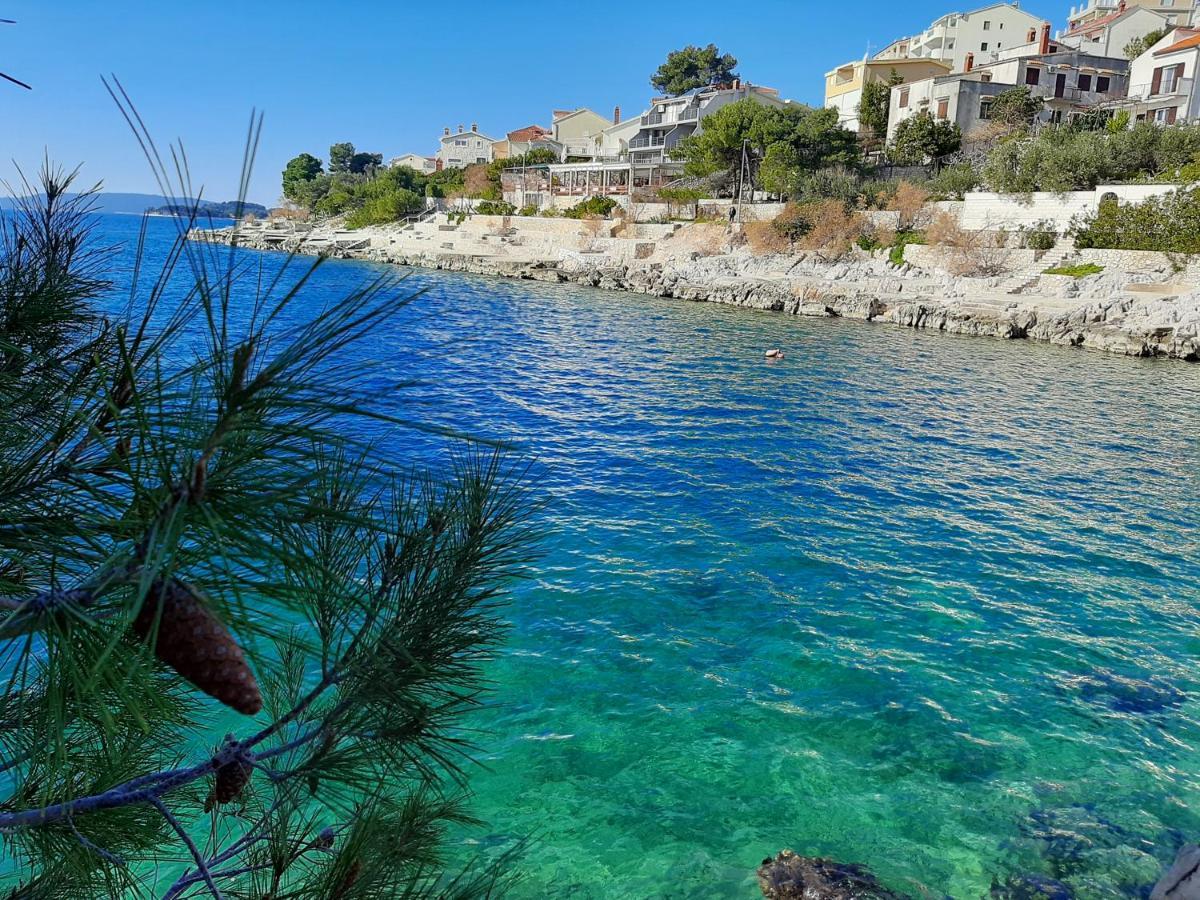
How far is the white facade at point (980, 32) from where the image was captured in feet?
207

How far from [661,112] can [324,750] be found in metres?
76.0

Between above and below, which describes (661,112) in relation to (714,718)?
above

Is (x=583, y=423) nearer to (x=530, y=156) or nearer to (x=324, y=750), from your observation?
(x=324, y=750)

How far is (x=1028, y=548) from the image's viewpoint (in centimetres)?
1148

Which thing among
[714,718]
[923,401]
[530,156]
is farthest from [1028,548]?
[530,156]

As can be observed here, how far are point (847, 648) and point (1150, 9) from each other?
70760 mm

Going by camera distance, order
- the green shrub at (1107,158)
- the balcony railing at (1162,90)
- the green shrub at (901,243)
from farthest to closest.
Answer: the balcony railing at (1162,90), the green shrub at (901,243), the green shrub at (1107,158)

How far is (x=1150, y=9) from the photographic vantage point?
58938 mm

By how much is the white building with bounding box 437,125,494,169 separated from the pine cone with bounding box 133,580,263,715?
110937mm

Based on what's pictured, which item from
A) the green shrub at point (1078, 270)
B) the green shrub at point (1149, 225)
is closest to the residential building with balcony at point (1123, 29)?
the green shrub at point (1149, 225)

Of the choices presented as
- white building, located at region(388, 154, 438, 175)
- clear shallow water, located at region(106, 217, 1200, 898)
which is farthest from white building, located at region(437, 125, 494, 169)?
clear shallow water, located at region(106, 217, 1200, 898)

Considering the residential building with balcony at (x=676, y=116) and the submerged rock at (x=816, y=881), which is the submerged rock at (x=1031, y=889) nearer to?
the submerged rock at (x=816, y=881)

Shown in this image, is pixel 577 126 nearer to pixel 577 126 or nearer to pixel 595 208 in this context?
pixel 577 126

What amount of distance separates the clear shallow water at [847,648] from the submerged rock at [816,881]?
21 cm
